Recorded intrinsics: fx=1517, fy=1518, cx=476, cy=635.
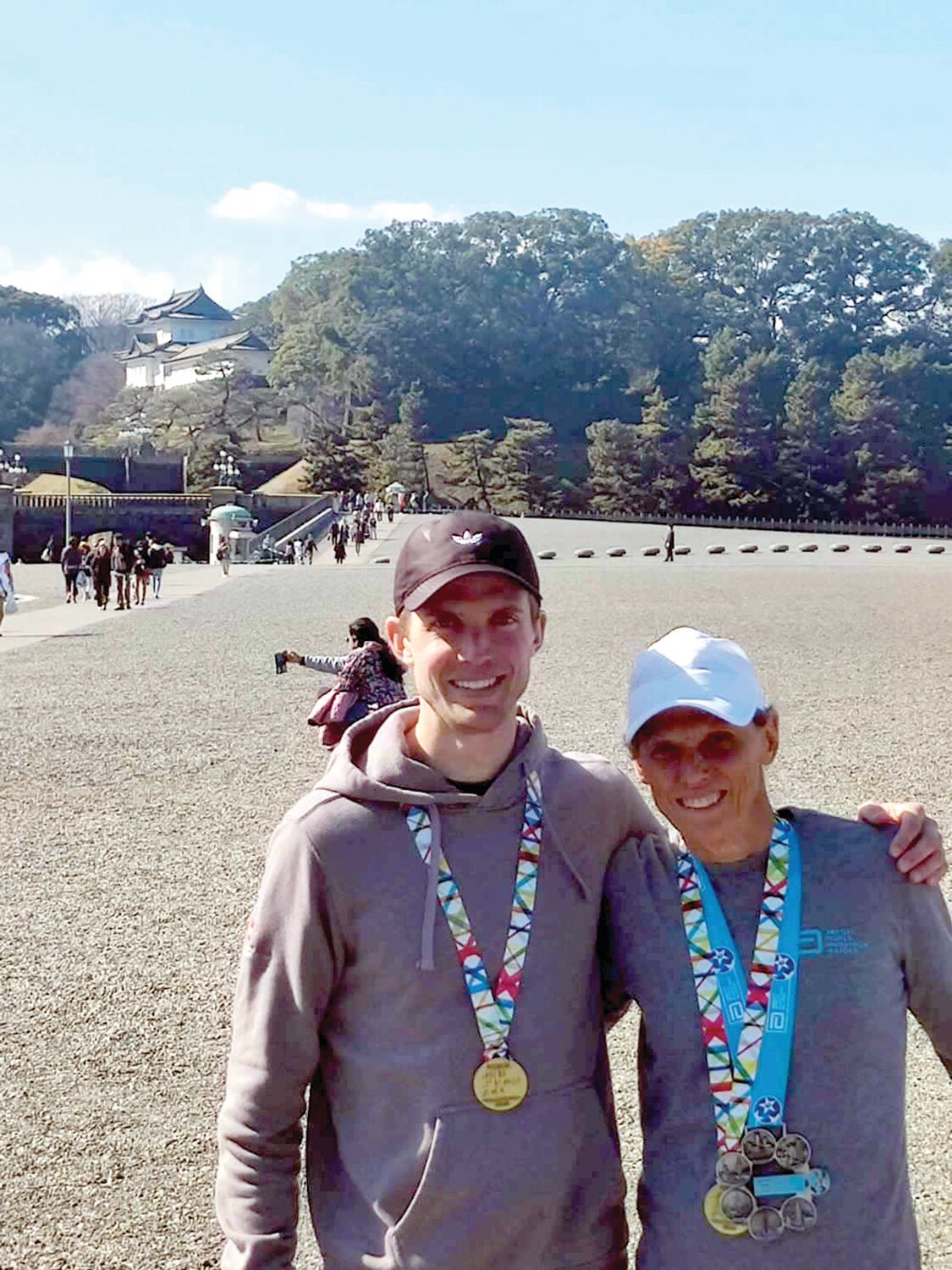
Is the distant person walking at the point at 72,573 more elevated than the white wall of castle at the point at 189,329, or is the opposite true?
the white wall of castle at the point at 189,329

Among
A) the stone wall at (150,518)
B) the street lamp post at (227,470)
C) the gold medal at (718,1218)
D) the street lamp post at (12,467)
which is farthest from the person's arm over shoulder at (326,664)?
the street lamp post at (227,470)

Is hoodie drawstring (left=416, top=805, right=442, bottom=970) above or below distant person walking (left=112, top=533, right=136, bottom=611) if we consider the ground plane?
above

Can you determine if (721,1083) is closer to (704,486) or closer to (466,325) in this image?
(704,486)

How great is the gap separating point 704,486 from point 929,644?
53.9m

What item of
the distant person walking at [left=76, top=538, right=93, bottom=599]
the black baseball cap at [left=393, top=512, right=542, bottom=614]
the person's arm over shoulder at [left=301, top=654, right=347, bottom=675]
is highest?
the black baseball cap at [left=393, top=512, right=542, bottom=614]

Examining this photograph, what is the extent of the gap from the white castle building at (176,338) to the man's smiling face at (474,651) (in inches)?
3742

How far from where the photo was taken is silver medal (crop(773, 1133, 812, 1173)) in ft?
6.05

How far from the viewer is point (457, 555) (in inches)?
79.2

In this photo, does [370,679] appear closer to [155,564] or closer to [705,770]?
[705,770]

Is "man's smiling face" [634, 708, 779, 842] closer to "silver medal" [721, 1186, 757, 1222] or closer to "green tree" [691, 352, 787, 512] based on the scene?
"silver medal" [721, 1186, 757, 1222]

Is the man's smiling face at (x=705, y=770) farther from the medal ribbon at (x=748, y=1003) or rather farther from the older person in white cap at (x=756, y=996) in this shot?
the medal ribbon at (x=748, y=1003)

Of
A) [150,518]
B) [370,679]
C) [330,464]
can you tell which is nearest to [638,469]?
[330,464]

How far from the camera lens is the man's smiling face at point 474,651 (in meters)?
2.04

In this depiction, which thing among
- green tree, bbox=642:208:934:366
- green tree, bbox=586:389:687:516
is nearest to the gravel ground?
green tree, bbox=586:389:687:516
